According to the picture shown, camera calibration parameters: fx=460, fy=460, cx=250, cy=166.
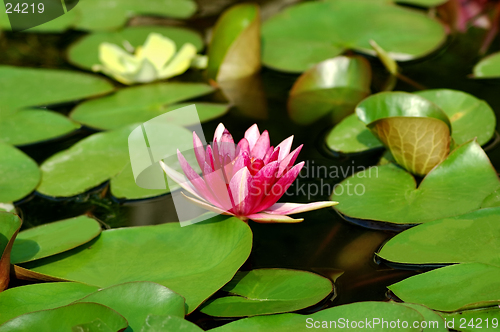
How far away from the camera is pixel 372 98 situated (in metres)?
1.71

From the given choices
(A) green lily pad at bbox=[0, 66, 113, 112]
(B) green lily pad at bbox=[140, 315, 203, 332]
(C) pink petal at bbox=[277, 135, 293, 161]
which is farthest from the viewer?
(A) green lily pad at bbox=[0, 66, 113, 112]

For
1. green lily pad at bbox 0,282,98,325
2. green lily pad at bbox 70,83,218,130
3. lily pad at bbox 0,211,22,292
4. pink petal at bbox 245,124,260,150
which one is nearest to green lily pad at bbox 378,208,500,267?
pink petal at bbox 245,124,260,150

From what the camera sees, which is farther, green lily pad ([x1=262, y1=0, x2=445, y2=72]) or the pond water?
green lily pad ([x1=262, y1=0, x2=445, y2=72])

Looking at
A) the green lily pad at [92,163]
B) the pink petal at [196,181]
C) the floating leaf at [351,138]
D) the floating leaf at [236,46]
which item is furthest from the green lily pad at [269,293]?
the floating leaf at [236,46]

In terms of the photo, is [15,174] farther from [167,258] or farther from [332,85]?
[332,85]

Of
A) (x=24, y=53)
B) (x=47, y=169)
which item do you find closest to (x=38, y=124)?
(x=47, y=169)

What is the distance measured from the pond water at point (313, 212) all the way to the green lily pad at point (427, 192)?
2.7 inches

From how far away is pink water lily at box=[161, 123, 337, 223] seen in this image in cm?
134

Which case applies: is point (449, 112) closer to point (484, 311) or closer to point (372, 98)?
point (372, 98)

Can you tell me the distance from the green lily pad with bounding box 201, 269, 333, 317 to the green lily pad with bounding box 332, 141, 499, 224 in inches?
13.5

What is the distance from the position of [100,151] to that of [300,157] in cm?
85

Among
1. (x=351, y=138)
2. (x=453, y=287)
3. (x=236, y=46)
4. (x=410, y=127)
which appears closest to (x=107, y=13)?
(x=236, y=46)

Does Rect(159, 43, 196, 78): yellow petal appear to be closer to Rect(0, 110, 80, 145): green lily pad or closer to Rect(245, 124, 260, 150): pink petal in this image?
Rect(0, 110, 80, 145): green lily pad

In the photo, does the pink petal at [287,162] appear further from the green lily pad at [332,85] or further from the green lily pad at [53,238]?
the green lily pad at [332,85]
